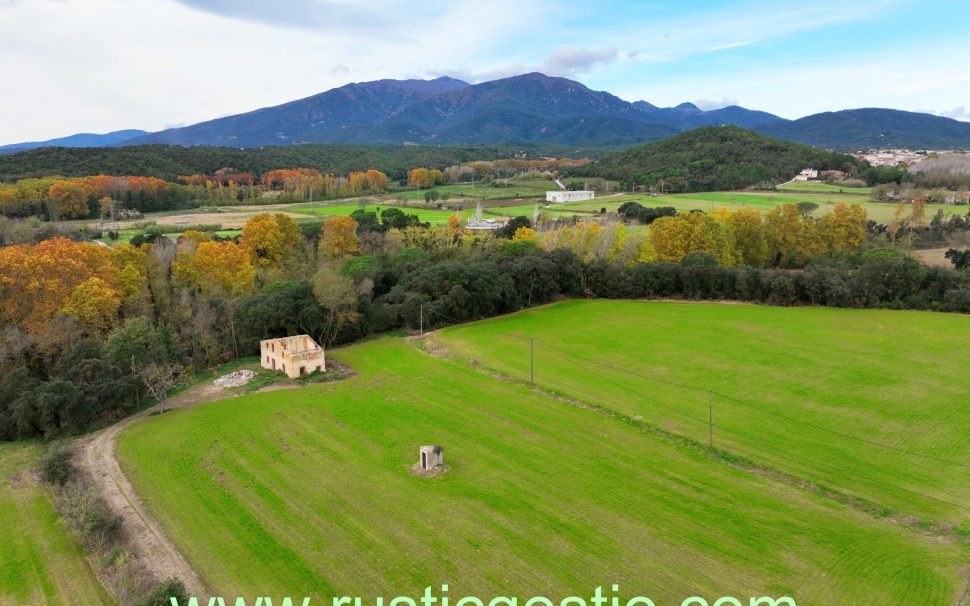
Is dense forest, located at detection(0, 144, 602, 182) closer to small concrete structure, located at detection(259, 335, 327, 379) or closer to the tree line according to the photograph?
the tree line

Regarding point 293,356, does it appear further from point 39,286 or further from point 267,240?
point 267,240

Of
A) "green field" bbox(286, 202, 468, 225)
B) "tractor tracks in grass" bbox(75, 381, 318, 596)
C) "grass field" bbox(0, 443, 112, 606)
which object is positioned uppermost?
"green field" bbox(286, 202, 468, 225)

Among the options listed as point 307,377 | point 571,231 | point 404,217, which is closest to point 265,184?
point 404,217

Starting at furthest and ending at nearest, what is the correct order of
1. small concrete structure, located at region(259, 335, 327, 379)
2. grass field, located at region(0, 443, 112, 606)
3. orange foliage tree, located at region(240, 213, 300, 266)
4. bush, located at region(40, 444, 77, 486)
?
orange foliage tree, located at region(240, 213, 300, 266) → small concrete structure, located at region(259, 335, 327, 379) → bush, located at region(40, 444, 77, 486) → grass field, located at region(0, 443, 112, 606)

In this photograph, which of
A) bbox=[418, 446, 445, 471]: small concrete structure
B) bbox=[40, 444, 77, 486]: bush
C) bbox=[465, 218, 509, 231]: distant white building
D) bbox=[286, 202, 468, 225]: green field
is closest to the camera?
bbox=[40, 444, 77, 486]: bush

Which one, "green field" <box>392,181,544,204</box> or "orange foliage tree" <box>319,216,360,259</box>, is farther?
"green field" <box>392,181,544,204</box>

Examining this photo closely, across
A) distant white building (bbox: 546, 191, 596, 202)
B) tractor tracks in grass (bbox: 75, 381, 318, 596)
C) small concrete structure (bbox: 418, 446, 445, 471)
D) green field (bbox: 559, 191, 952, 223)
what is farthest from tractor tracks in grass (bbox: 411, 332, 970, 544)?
distant white building (bbox: 546, 191, 596, 202)
